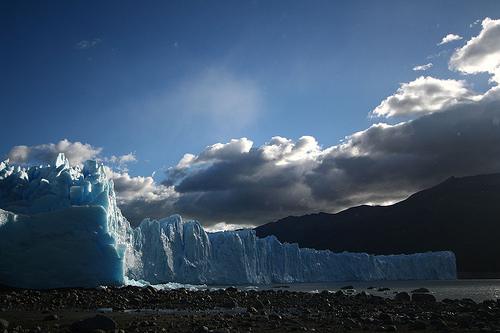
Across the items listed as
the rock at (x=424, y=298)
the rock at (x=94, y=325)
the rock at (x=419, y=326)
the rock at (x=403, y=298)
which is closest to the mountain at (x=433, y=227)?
the rock at (x=403, y=298)

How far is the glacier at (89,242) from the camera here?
16.7 metres

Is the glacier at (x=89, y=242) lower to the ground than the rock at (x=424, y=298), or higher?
higher

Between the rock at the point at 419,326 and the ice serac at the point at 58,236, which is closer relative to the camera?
the rock at the point at 419,326

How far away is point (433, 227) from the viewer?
8200 cm

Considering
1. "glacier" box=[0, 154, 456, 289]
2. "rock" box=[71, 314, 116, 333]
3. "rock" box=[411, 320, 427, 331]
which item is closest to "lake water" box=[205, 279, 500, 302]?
"glacier" box=[0, 154, 456, 289]

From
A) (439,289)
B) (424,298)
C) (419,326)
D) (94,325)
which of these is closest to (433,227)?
(439,289)

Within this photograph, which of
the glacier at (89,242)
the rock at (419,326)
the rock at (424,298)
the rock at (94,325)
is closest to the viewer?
the rock at (94,325)

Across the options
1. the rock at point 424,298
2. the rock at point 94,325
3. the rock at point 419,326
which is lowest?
the rock at point 424,298

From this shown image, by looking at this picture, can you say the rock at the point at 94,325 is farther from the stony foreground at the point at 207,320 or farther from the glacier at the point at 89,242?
the glacier at the point at 89,242

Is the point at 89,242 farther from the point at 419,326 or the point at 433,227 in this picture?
the point at 433,227

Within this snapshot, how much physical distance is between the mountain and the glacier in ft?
166

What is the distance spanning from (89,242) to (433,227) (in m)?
81.4

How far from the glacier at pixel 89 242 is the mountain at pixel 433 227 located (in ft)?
166

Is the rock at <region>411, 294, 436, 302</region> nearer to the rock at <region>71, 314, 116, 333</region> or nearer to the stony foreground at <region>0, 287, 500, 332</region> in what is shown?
the stony foreground at <region>0, 287, 500, 332</region>
